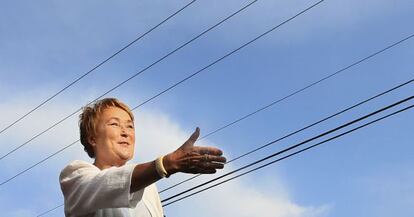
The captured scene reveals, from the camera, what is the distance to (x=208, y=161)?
2457 millimetres

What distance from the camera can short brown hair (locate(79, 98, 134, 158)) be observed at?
323 cm

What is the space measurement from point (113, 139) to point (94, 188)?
1.42 ft

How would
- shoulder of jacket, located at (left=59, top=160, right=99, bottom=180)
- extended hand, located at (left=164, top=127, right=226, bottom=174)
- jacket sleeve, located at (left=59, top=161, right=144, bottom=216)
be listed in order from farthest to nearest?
shoulder of jacket, located at (left=59, top=160, right=99, bottom=180), jacket sleeve, located at (left=59, top=161, right=144, bottom=216), extended hand, located at (left=164, top=127, right=226, bottom=174)

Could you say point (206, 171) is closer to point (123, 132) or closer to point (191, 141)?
point (191, 141)

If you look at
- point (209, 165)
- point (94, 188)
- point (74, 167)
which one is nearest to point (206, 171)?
point (209, 165)

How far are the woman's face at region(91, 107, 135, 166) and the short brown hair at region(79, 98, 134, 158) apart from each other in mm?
30

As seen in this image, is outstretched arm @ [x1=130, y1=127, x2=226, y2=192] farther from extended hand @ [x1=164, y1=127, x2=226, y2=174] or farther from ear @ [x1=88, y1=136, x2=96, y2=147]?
ear @ [x1=88, y1=136, x2=96, y2=147]

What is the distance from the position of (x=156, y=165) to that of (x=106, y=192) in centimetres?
29

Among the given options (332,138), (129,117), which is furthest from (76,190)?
(332,138)

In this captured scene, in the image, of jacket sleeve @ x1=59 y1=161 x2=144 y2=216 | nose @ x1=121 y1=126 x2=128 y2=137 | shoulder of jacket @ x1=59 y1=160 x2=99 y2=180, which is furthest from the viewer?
nose @ x1=121 y1=126 x2=128 y2=137

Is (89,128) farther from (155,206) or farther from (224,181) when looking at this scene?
(224,181)

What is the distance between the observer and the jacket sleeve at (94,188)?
2672mm

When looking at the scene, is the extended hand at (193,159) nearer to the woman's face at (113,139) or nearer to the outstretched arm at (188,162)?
the outstretched arm at (188,162)

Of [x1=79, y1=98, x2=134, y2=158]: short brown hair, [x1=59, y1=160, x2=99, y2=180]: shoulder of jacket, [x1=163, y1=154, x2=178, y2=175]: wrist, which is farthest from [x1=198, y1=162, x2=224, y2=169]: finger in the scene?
[x1=79, y1=98, x2=134, y2=158]: short brown hair
